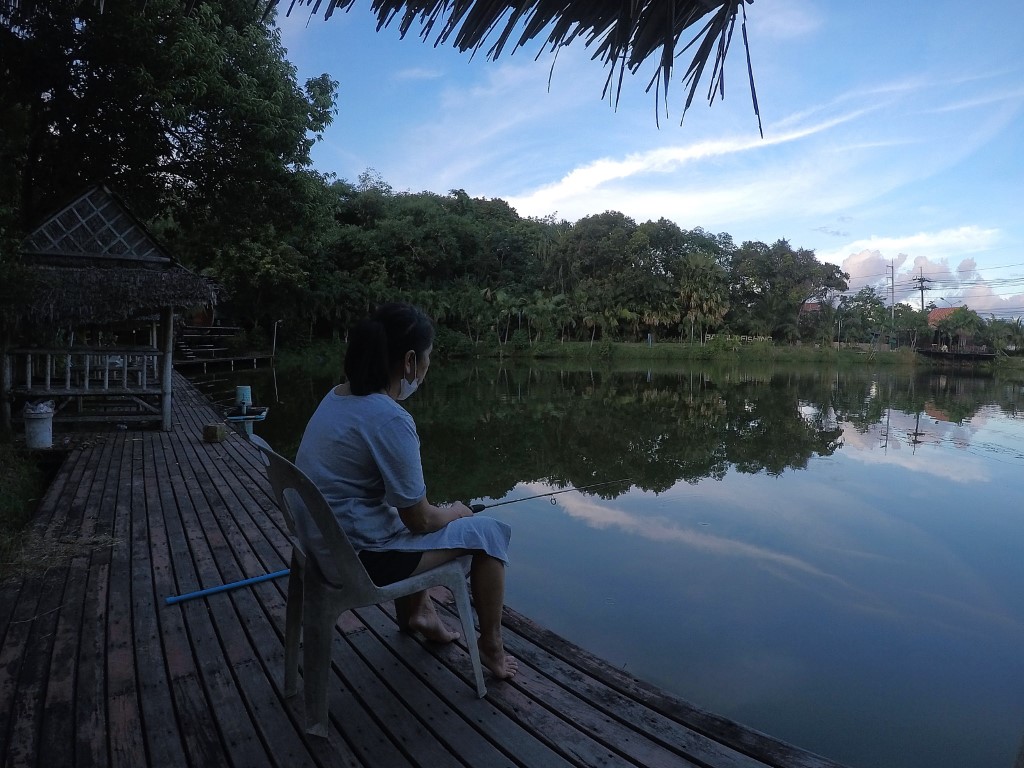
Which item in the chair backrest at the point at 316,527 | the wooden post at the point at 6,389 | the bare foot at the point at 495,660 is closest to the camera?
the chair backrest at the point at 316,527

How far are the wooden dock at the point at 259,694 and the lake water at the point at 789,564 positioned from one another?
1.30 m

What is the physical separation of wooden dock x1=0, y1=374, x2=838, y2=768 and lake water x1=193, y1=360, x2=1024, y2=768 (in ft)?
4.28

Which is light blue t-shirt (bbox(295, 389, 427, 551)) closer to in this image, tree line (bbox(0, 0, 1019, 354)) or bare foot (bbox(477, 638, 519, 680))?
bare foot (bbox(477, 638, 519, 680))

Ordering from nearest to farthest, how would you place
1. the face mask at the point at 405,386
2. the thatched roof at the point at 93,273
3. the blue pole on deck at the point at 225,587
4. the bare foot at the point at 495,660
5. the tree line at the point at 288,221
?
the face mask at the point at 405,386, the bare foot at the point at 495,660, the blue pole on deck at the point at 225,587, the thatched roof at the point at 93,273, the tree line at the point at 288,221

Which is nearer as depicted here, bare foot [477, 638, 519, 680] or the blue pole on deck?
bare foot [477, 638, 519, 680]

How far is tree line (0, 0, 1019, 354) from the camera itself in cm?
770

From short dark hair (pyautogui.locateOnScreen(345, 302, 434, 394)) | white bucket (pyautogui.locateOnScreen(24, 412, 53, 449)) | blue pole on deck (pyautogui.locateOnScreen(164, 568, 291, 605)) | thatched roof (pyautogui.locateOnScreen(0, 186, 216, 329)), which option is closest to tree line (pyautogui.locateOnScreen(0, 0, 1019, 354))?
thatched roof (pyautogui.locateOnScreen(0, 186, 216, 329))

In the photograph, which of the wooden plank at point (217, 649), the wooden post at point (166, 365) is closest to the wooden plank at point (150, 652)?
the wooden plank at point (217, 649)

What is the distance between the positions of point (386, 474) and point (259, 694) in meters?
0.83

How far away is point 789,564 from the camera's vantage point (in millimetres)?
4746

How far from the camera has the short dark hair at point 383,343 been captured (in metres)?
1.80

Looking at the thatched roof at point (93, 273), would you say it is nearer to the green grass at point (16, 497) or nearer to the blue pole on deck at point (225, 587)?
the green grass at point (16, 497)

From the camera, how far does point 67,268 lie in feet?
21.7

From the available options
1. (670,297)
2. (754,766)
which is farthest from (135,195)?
(670,297)
